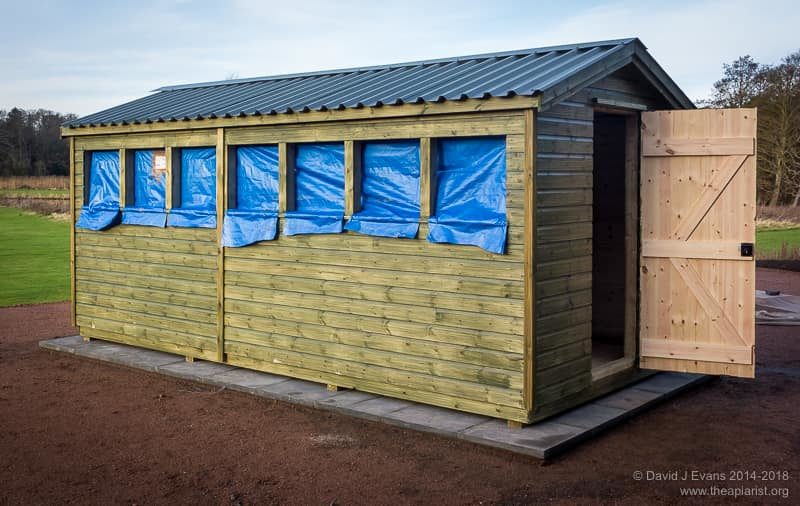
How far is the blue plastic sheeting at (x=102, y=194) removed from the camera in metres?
10.9

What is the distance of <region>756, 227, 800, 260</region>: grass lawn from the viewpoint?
21.7 m

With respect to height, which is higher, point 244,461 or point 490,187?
point 490,187

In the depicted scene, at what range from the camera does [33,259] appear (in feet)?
71.2

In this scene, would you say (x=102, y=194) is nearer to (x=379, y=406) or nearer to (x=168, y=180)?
(x=168, y=180)

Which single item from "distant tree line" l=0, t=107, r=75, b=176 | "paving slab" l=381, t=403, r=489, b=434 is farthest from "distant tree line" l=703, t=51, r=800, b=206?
"distant tree line" l=0, t=107, r=75, b=176

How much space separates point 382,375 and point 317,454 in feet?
4.97

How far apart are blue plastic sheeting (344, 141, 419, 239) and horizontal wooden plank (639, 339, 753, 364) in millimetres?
2819

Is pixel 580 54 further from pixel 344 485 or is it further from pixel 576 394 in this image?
pixel 344 485

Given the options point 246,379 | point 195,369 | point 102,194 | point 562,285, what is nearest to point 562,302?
point 562,285

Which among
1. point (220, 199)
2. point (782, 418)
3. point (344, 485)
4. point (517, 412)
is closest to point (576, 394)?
point (517, 412)

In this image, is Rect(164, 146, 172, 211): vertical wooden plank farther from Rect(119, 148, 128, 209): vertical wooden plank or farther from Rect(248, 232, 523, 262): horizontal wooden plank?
Rect(248, 232, 523, 262): horizontal wooden plank

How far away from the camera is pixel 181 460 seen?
21.8 ft

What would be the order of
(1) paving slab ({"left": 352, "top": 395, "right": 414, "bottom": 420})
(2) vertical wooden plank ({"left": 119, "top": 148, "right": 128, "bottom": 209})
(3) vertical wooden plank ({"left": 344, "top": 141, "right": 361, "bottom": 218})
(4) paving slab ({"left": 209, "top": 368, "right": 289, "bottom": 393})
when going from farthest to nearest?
(2) vertical wooden plank ({"left": 119, "top": 148, "right": 128, "bottom": 209}) < (4) paving slab ({"left": 209, "top": 368, "right": 289, "bottom": 393}) < (3) vertical wooden plank ({"left": 344, "top": 141, "right": 361, "bottom": 218}) < (1) paving slab ({"left": 352, "top": 395, "right": 414, "bottom": 420})

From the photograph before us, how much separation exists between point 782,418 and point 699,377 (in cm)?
138
